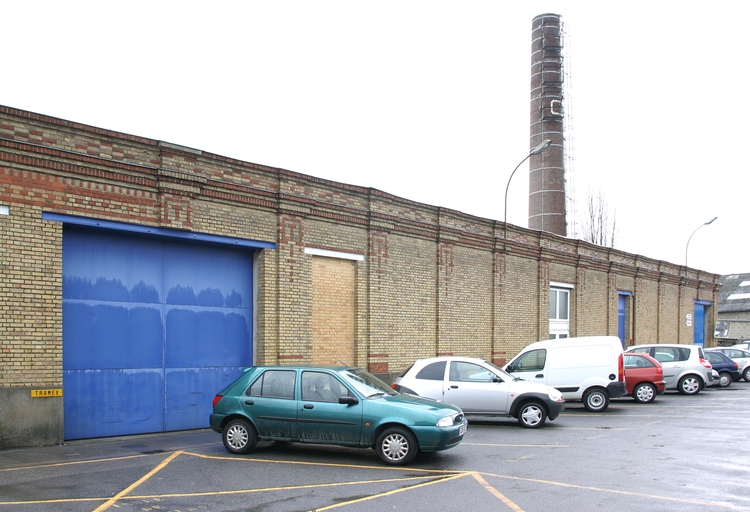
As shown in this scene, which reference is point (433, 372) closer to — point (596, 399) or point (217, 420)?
point (217, 420)

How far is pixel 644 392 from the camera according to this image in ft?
66.0

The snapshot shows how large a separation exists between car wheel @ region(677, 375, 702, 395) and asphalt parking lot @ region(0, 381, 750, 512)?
29.8ft

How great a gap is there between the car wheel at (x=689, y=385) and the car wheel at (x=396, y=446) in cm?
1544

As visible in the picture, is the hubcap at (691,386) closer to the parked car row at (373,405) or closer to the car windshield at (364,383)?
the parked car row at (373,405)

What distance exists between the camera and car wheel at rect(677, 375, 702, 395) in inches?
879

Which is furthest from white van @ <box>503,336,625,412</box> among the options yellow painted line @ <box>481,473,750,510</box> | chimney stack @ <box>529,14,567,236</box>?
chimney stack @ <box>529,14,567,236</box>

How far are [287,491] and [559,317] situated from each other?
21151mm

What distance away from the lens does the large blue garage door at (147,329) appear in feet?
42.8

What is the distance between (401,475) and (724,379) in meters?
20.8

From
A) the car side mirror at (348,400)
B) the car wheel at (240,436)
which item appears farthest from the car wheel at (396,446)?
the car wheel at (240,436)

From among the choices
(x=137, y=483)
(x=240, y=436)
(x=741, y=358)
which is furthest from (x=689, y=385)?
(x=137, y=483)

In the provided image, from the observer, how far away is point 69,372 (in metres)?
12.8

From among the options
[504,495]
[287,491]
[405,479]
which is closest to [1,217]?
[287,491]

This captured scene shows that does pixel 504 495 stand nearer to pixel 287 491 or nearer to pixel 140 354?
pixel 287 491
